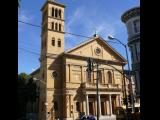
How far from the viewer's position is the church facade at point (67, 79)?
41.3m

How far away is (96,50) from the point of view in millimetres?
49312

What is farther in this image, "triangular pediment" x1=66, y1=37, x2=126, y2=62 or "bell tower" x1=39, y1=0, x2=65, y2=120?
"triangular pediment" x1=66, y1=37, x2=126, y2=62

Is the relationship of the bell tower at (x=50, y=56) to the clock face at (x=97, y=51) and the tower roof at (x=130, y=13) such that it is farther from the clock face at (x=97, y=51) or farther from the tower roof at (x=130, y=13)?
the tower roof at (x=130, y=13)

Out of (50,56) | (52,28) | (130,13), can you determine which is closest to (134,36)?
(130,13)

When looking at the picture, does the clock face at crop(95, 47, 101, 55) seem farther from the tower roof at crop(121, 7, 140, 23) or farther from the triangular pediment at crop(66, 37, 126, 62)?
the tower roof at crop(121, 7, 140, 23)

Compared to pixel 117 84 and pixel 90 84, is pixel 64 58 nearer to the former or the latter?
pixel 90 84

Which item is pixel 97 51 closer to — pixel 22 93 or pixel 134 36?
pixel 134 36

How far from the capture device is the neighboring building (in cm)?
4353

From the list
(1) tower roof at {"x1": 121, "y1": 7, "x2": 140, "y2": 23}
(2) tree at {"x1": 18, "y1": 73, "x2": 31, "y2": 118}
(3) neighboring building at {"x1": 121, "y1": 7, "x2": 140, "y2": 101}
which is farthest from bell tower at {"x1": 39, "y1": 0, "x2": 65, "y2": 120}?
(3) neighboring building at {"x1": 121, "y1": 7, "x2": 140, "y2": 101}

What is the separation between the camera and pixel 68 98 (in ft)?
135

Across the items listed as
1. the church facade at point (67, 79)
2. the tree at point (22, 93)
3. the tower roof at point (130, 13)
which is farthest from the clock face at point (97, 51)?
the tree at point (22, 93)

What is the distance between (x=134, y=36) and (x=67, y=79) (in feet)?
46.6
